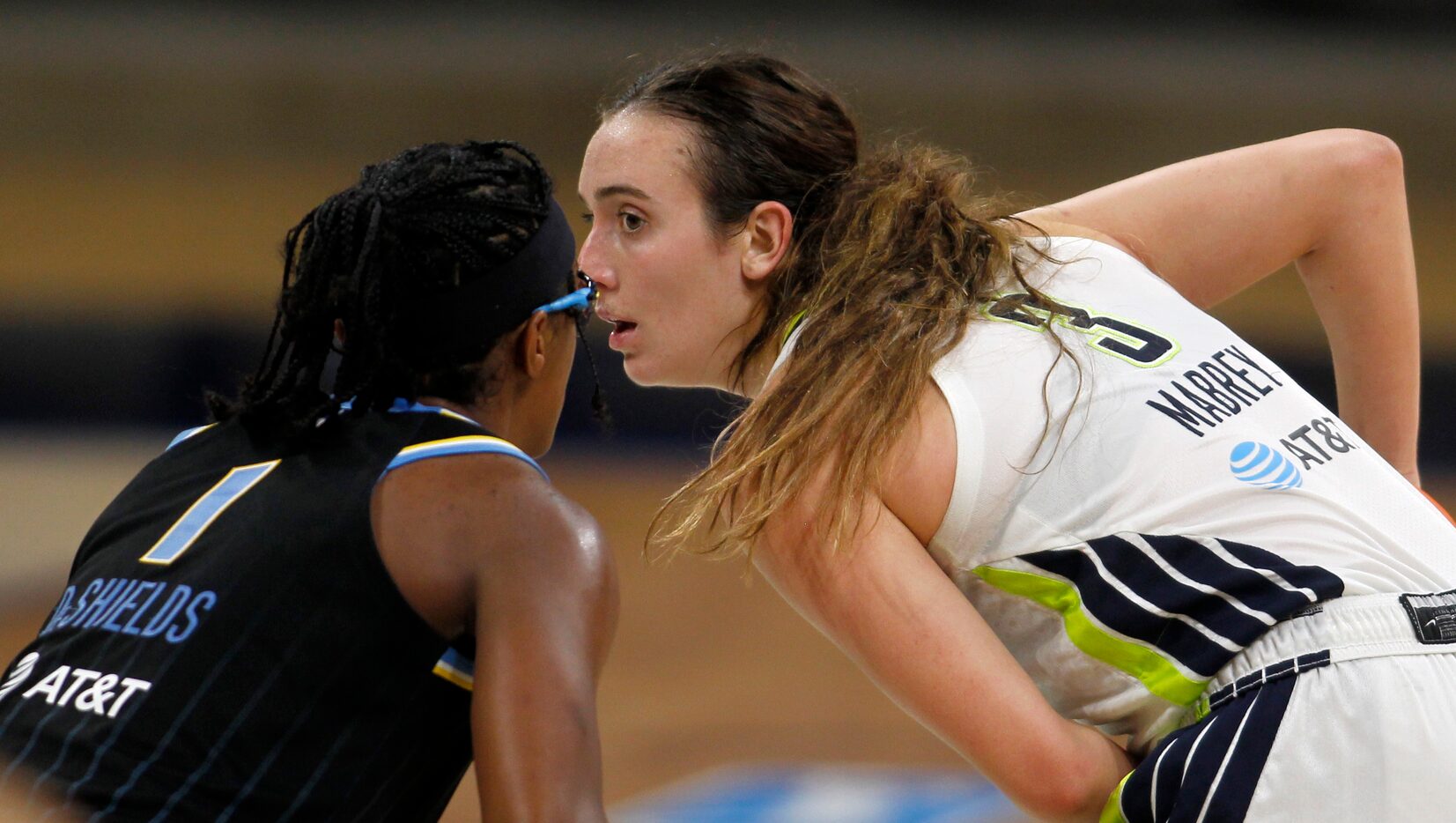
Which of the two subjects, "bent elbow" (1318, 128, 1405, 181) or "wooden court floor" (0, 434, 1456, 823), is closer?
"bent elbow" (1318, 128, 1405, 181)

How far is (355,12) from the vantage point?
684cm

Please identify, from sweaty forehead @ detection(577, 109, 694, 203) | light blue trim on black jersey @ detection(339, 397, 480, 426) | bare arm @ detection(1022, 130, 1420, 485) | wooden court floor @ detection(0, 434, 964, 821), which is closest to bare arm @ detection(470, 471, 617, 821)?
light blue trim on black jersey @ detection(339, 397, 480, 426)

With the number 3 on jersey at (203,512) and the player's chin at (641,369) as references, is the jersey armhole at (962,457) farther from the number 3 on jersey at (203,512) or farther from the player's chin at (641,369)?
the number 3 on jersey at (203,512)

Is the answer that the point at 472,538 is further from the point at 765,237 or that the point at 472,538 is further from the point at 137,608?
the point at 765,237

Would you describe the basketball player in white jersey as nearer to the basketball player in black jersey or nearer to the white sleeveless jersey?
the white sleeveless jersey

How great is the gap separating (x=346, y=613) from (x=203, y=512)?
203 millimetres

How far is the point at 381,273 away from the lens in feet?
4.78

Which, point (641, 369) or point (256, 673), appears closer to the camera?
point (256, 673)

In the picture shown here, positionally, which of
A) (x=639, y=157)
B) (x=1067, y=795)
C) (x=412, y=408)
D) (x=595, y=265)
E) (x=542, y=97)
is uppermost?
(x=639, y=157)

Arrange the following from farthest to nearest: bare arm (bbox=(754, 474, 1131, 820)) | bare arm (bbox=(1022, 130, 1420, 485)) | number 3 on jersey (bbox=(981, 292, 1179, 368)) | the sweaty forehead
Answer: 1. bare arm (bbox=(1022, 130, 1420, 485))
2. the sweaty forehead
3. number 3 on jersey (bbox=(981, 292, 1179, 368))
4. bare arm (bbox=(754, 474, 1131, 820))

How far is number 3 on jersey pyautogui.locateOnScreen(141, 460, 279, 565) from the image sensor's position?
1.33 metres

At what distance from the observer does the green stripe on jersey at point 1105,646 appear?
1295 millimetres

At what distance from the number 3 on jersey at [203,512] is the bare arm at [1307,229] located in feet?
2.98

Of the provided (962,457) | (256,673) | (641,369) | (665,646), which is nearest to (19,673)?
(256,673)
